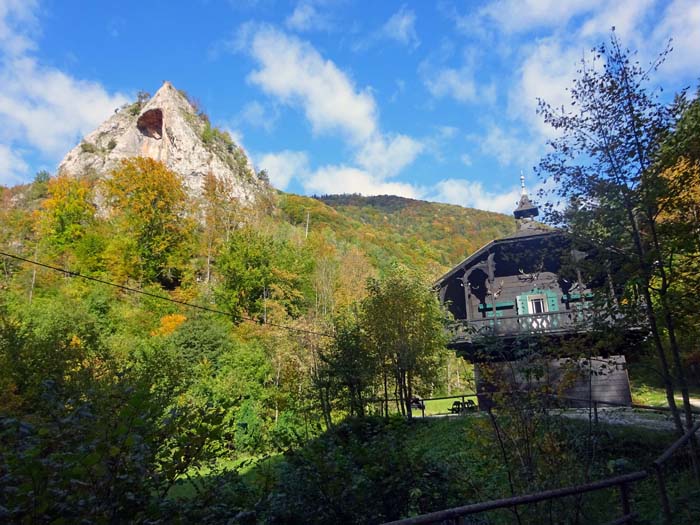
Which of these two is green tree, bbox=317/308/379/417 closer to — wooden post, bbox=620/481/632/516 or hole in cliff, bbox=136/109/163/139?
wooden post, bbox=620/481/632/516

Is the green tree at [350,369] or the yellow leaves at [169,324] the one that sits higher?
the yellow leaves at [169,324]

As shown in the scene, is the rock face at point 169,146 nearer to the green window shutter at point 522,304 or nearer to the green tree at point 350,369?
the green window shutter at point 522,304

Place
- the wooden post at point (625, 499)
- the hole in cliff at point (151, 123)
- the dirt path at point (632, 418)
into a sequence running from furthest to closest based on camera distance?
1. the hole in cliff at point (151, 123)
2. the dirt path at point (632, 418)
3. the wooden post at point (625, 499)

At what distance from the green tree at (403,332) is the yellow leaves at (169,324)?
56.9 feet

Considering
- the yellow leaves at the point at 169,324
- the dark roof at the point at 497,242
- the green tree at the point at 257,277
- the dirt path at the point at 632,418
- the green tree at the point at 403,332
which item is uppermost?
the green tree at the point at 257,277

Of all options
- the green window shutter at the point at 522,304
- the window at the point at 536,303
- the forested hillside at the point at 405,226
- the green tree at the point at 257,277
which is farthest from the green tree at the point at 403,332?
the forested hillside at the point at 405,226

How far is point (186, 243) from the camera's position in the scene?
40594mm

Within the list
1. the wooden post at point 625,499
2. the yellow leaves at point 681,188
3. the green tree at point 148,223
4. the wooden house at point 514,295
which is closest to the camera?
the wooden post at point 625,499

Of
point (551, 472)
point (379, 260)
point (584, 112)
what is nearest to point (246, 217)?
point (379, 260)

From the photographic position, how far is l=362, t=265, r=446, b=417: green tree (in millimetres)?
18531

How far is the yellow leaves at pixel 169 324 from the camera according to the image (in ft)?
105

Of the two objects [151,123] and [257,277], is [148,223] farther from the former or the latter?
[151,123]

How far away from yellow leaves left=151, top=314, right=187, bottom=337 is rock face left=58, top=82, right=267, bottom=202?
25.7 m

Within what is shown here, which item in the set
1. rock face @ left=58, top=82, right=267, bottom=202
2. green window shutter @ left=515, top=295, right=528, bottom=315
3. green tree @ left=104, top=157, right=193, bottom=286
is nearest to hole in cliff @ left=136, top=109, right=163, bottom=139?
rock face @ left=58, top=82, right=267, bottom=202
